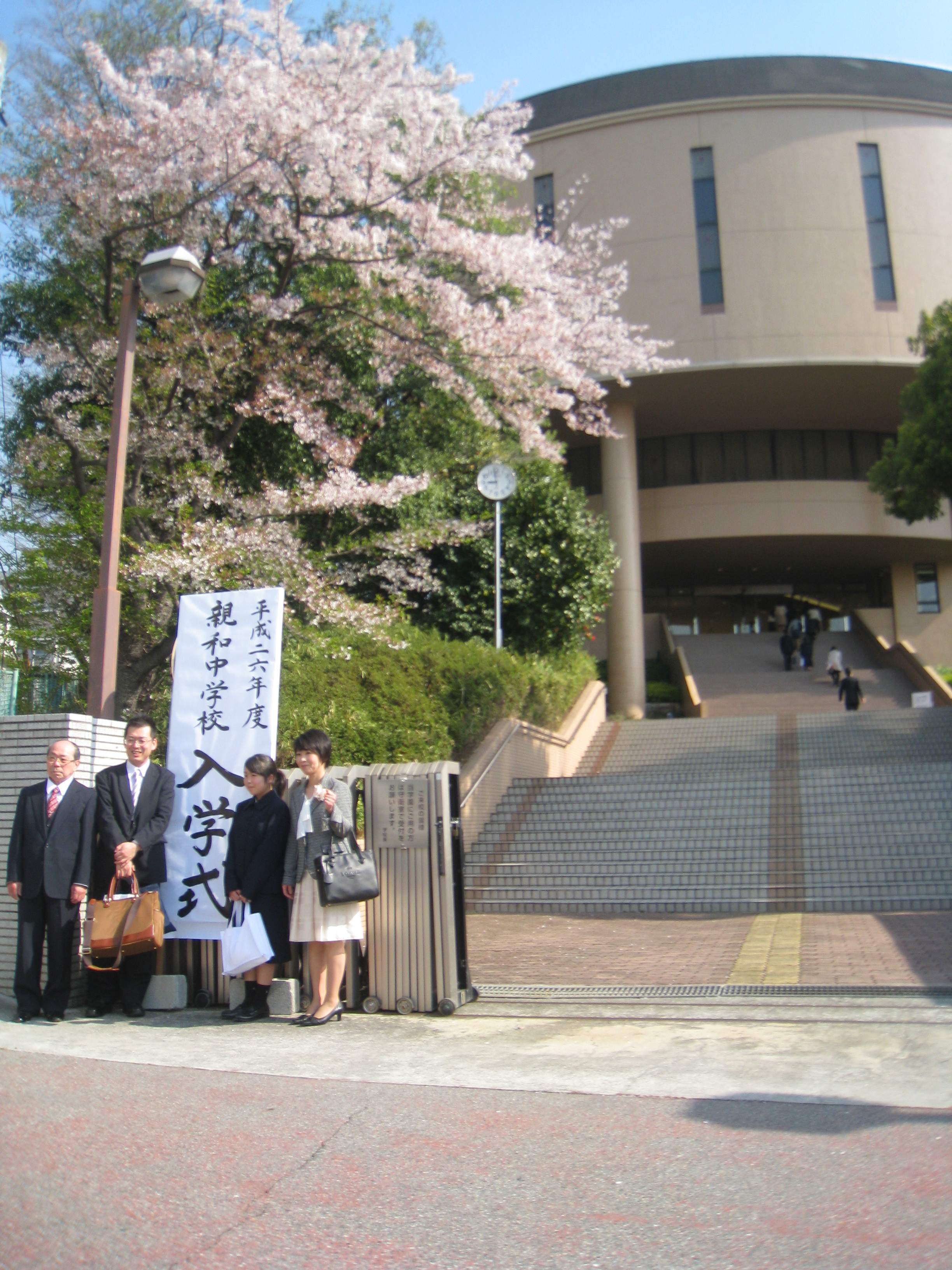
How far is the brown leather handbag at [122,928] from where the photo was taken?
5906 mm

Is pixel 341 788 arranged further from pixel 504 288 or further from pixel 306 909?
pixel 504 288

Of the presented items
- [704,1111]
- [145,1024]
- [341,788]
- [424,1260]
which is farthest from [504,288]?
[424,1260]

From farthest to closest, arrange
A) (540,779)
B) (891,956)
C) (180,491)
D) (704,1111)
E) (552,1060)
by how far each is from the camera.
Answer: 1. (540,779)
2. (180,491)
3. (891,956)
4. (552,1060)
5. (704,1111)

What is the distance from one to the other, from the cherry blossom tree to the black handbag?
5.78 metres

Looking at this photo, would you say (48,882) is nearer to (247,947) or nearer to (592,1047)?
(247,947)

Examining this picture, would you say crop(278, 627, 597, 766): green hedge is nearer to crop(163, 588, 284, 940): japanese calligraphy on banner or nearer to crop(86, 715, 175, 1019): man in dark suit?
crop(163, 588, 284, 940): japanese calligraphy on banner

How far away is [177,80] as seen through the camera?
11805 millimetres

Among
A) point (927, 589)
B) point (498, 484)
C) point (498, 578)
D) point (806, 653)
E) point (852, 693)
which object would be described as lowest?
point (852, 693)

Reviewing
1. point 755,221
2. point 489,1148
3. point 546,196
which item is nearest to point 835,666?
point 755,221

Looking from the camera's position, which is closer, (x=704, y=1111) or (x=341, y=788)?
(x=704, y=1111)

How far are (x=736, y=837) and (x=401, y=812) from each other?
7026 millimetres

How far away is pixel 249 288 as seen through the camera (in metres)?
14.0

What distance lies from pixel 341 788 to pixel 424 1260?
11.5ft

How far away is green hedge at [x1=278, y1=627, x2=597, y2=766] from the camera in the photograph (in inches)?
496
